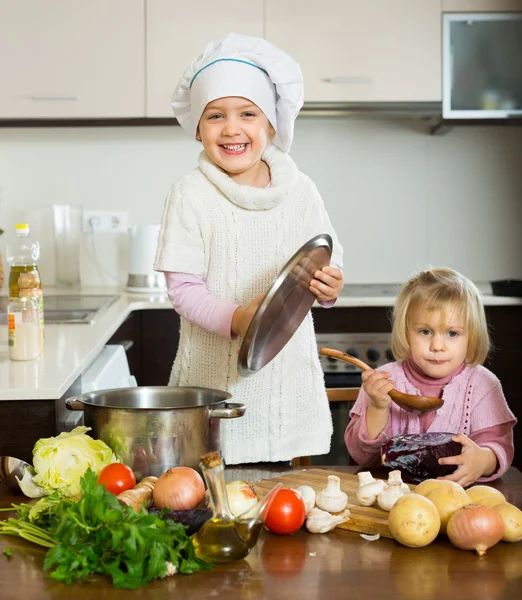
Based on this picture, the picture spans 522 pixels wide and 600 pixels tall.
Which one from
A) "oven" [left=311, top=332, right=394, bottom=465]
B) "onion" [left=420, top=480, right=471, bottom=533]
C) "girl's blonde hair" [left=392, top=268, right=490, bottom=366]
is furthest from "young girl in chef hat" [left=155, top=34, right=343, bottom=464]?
"oven" [left=311, top=332, right=394, bottom=465]

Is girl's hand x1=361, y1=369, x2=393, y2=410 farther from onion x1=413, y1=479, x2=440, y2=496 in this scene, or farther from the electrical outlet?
the electrical outlet

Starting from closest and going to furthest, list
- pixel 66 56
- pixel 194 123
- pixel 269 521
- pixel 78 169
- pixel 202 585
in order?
pixel 202 585 < pixel 269 521 < pixel 194 123 < pixel 66 56 < pixel 78 169

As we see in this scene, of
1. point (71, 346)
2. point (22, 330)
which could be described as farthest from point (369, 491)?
point (71, 346)

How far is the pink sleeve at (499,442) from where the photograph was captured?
138 centimetres

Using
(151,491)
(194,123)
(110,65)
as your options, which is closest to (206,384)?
(194,123)

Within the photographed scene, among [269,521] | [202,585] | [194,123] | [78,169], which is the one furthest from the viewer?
[78,169]

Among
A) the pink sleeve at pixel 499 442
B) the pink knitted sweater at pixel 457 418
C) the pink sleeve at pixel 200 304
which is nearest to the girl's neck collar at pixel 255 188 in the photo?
the pink sleeve at pixel 200 304

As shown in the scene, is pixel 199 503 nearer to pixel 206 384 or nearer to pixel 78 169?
pixel 206 384

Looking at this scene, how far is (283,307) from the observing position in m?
1.31

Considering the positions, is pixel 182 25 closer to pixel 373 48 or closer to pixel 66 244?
pixel 373 48

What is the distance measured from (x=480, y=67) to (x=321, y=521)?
2401mm

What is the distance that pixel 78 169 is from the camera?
11.3 ft

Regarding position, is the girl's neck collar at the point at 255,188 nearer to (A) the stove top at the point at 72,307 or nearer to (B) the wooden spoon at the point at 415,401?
(B) the wooden spoon at the point at 415,401

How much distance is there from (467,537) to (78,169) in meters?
2.73
